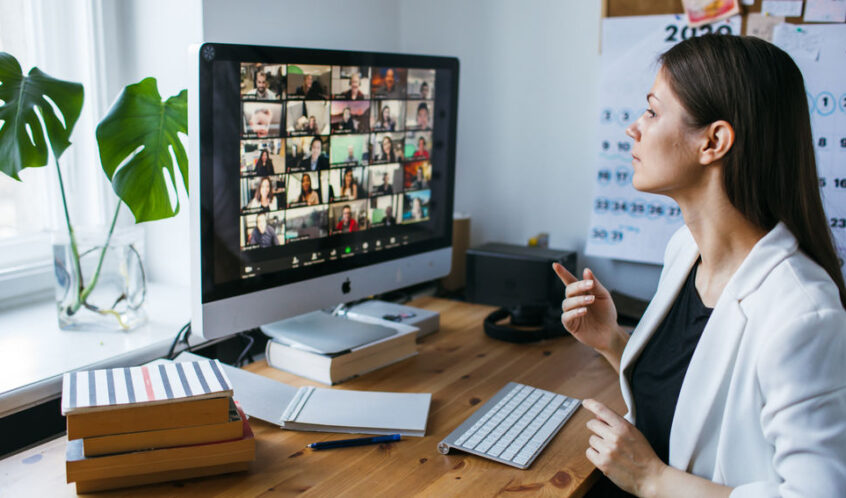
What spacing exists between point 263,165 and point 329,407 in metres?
0.44

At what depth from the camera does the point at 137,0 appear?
1668 millimetres

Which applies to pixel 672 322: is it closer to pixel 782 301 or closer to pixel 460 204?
pixel 782 301

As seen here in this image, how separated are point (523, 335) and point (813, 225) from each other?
733 mm

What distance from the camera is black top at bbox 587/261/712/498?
116 cm

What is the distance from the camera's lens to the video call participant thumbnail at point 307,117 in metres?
1.34

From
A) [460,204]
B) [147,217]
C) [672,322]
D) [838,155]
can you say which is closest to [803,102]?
[672,322]

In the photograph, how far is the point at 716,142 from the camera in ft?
3.51

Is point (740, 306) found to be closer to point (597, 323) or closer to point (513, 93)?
Answer: point (597, 323)

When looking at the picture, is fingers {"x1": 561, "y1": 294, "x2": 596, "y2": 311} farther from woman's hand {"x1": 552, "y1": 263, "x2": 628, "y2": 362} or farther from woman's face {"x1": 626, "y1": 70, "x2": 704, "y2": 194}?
woman's face {"x1": 626, "y1": 70, "x2": 704, "y2": 194}

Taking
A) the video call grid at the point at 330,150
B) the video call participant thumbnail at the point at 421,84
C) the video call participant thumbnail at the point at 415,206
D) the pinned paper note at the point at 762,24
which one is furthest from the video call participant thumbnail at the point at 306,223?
the pinned paper note at the point at 762,24

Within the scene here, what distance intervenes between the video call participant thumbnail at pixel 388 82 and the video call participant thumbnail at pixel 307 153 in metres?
0.17

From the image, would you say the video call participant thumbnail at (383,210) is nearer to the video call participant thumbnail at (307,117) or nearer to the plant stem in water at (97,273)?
the video call participant thumbnail at (307,117)

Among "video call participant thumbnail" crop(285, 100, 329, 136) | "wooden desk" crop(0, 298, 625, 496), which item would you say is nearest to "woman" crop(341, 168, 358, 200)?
"video call participant thumbnail" crop(285, 100, 329, 136)

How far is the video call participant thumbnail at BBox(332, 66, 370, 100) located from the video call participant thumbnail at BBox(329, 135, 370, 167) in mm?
80
